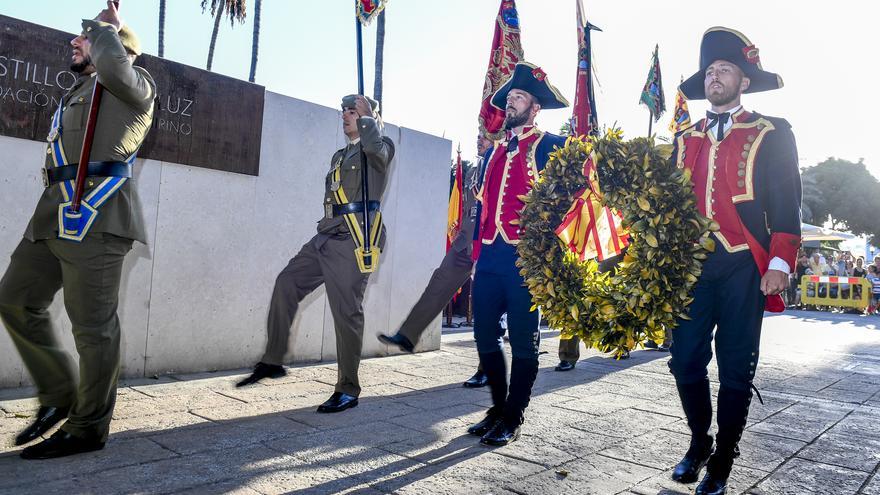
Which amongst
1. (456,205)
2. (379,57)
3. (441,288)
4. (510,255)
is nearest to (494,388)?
(510,255)

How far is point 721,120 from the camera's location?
3.40 meters

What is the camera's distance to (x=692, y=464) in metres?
3.33

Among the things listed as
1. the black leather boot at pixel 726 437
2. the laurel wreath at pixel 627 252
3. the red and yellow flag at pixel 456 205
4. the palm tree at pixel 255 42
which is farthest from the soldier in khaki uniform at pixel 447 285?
the palm tree at pixel 255 42

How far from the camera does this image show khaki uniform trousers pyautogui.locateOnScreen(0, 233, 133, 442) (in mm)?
3287

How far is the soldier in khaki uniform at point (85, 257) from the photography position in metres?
3.27


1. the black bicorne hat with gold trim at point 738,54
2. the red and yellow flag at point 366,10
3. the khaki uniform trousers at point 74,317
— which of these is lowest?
the khaki uniform trousers at point 74,317

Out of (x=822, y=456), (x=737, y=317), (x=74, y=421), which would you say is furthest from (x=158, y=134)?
(x=822, y=456)

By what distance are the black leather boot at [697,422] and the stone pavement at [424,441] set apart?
136 mm

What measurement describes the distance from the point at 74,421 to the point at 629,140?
3.09m

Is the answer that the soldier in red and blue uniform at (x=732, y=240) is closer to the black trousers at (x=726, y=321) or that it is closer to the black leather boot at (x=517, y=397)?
the black trousers at (x=726, y=321)

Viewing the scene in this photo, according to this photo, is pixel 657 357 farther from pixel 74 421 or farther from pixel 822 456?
pixel 74 421

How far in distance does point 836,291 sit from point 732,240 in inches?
832

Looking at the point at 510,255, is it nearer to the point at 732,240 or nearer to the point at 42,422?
the point at 732,240

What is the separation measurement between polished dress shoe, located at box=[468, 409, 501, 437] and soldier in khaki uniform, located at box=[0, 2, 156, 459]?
6.65 feet
